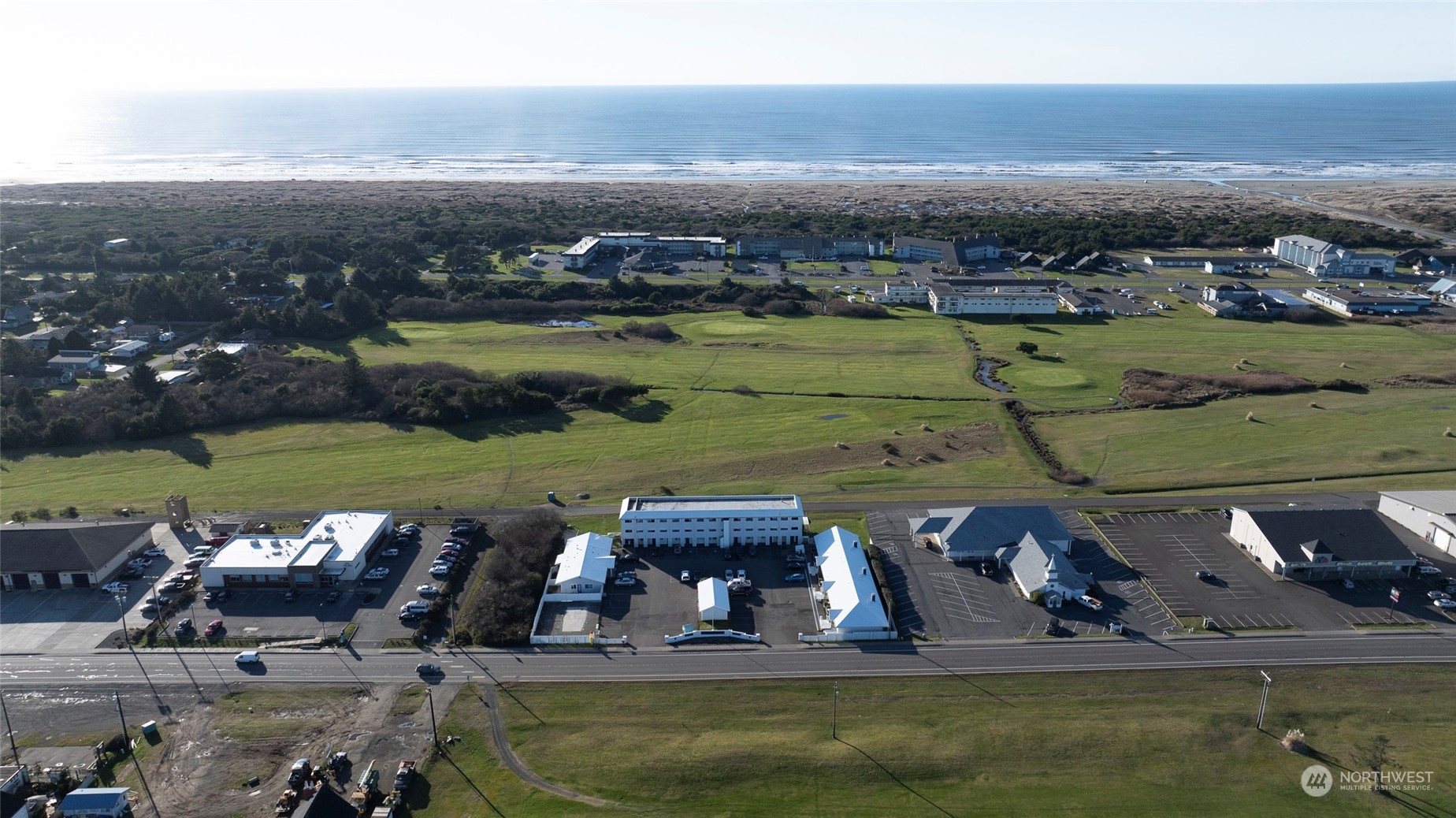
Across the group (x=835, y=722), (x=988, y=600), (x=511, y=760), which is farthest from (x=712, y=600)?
(x=988, y=600)

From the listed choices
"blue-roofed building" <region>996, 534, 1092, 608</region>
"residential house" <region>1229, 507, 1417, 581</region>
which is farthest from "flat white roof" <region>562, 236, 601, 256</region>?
"residential house" <region>1229, 507, 1417, 581</region>

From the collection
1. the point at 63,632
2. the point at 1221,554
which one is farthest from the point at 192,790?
the point at 1221,554

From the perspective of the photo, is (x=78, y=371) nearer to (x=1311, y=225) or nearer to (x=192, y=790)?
(x=192, y=790)

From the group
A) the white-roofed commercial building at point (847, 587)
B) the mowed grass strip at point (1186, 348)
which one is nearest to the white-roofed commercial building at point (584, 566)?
the white-roofed commercial building at point (847, 587)

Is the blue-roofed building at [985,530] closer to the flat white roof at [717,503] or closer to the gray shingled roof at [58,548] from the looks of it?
the flat white roof at [717,503]

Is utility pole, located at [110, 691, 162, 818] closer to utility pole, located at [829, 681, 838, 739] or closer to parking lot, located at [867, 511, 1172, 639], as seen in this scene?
utility pole, located at [829, 681, 838, 739]
